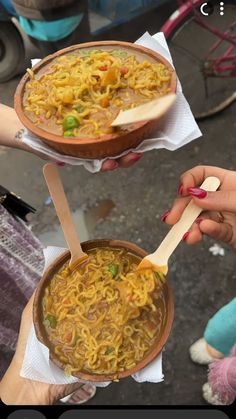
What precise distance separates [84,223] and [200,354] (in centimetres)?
147

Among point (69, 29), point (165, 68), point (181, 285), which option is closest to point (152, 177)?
point (181, 285)

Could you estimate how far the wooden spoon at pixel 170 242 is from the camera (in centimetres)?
195

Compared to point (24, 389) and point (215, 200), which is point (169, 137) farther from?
point (24, 389)

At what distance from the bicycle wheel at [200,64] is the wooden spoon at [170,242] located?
10.1ft

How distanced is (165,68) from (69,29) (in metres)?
2.76

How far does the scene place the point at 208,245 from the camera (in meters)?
3.92

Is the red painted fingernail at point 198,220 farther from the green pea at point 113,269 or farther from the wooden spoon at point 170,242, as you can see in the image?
the green pea at point 113,269

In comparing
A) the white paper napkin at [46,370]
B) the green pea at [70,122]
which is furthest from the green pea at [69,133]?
the white paper napkin at [46,370]

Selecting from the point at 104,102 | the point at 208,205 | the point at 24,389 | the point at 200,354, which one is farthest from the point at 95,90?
the point at 200,354

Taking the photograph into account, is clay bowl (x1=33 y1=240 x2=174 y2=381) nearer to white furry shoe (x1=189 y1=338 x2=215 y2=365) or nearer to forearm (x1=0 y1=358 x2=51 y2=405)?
forearm (x1=0 y1=358 x2=51 y2=405)

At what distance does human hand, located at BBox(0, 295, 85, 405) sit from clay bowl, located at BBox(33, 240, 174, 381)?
0.70 ft

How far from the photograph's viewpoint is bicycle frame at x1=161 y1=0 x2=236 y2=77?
4.45 m

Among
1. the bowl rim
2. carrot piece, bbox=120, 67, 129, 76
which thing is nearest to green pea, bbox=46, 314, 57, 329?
the bowl rim

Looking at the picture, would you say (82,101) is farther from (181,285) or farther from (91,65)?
(181,285)
